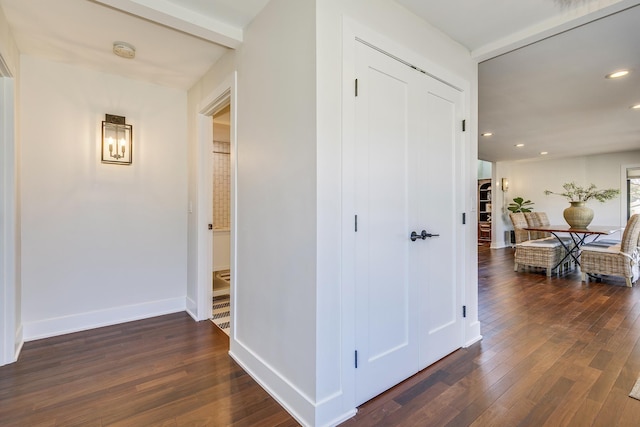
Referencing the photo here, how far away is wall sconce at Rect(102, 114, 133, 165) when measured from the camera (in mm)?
2959

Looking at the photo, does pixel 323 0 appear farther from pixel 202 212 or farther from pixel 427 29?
pixel 202 212

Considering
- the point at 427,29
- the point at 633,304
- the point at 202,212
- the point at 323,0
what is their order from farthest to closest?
the point at 633,304
the point at 202,212
the point at 427,29
the point at 323,0

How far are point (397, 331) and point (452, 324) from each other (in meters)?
0.70

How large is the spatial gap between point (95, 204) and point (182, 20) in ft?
6.53

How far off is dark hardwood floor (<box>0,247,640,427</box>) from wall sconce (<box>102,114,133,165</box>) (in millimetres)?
1659

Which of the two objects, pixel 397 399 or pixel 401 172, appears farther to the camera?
pixel 401 172

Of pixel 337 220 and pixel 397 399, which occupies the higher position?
pixel 337 220

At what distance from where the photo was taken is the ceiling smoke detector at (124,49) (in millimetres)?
2382

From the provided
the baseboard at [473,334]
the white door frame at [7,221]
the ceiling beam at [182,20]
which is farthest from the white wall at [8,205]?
the baseboard at [473,334]

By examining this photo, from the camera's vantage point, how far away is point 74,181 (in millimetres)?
2834

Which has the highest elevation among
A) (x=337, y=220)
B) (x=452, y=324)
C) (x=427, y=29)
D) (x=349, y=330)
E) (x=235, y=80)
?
(x=427, y=29)

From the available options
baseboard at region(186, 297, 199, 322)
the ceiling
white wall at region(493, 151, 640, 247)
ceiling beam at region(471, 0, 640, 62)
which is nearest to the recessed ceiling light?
the ceiling

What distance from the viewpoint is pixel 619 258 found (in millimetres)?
4383

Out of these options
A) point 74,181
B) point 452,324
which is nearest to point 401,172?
point 452,324
